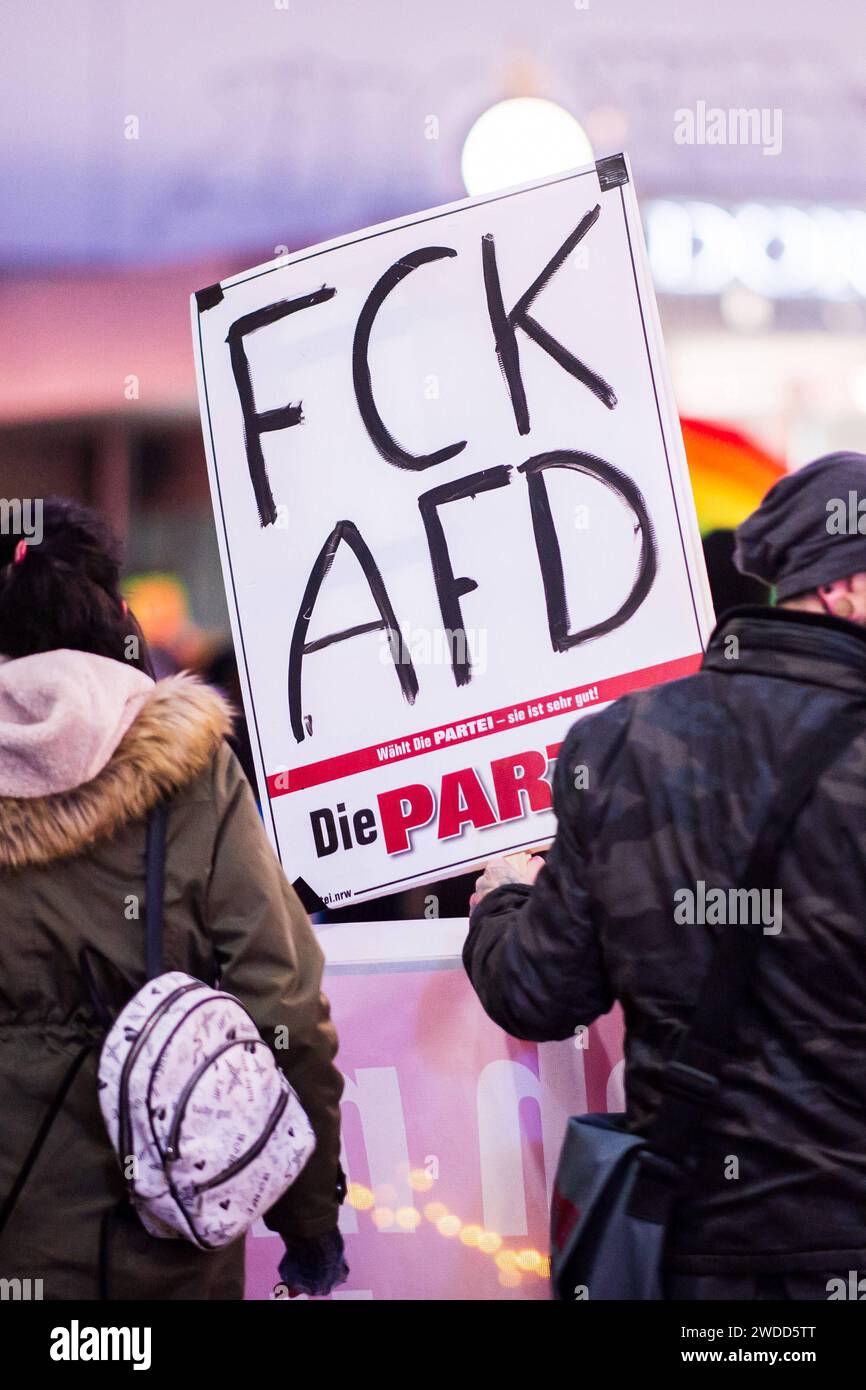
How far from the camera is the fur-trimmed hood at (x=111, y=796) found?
92.0 inches

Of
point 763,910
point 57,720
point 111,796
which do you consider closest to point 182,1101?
point 111,796

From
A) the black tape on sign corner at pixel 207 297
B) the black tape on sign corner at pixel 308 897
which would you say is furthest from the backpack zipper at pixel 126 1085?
the black tape on sign corner at pixel 207 297

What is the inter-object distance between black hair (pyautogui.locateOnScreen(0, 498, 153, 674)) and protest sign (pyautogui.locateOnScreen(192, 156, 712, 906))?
596 mm

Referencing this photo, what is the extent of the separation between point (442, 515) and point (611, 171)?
2.77 ft

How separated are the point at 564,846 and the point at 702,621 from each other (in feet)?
3.38

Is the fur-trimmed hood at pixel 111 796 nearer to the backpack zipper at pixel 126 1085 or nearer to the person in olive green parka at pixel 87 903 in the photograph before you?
the person in olive green parka at pixel 87 903

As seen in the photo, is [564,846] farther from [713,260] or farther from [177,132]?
[177,132]

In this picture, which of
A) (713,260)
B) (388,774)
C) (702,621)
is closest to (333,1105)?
(388,774)

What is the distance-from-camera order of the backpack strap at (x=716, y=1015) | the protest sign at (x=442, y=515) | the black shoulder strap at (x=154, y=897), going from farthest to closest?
1. the protest sign at (x=442, y=515)
2. the black shoulder strap at (x=154, y=897)
3. the backpack strap at (x=716, y=1015)

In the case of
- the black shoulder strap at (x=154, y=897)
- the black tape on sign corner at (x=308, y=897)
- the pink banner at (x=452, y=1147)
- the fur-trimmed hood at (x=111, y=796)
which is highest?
the fur-trimmed hood at (x=111, y=796)

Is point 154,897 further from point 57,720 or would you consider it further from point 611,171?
point 611,171

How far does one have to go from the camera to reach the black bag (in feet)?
6.44

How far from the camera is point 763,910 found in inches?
76.5

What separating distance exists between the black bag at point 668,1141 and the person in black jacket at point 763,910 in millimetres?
21
